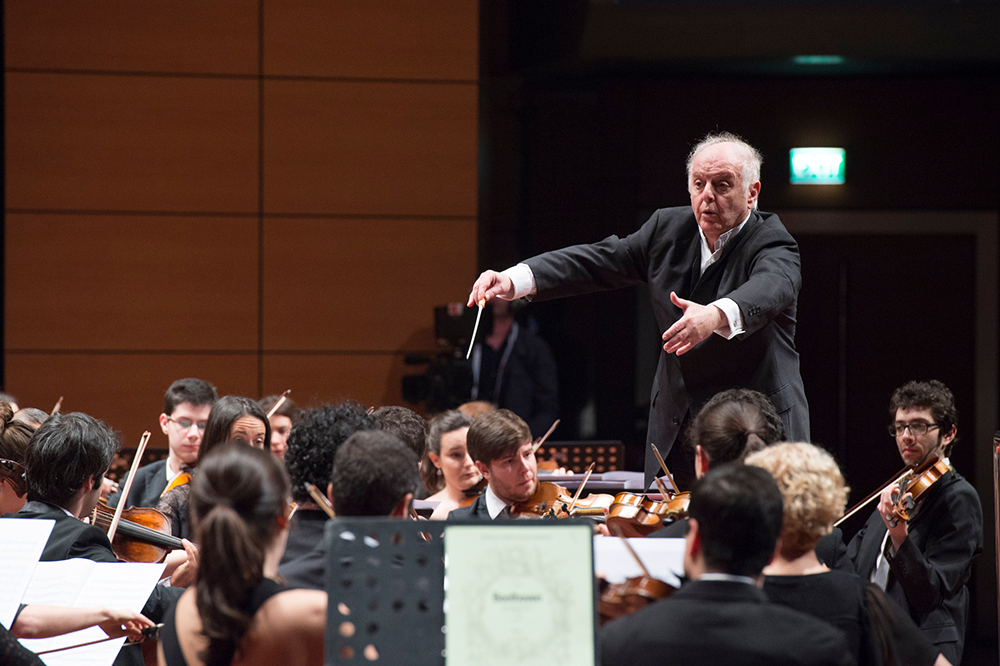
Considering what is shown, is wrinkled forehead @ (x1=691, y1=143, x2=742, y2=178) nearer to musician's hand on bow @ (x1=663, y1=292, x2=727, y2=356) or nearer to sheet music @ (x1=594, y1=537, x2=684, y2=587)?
musician's hand on bow @ (x1=663, y1=292, x2=727, y2=356)

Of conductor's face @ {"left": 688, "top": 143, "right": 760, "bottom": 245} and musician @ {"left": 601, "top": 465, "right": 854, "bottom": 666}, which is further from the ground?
conductor's face @ {"left": 688, "top": 143, "right": 760, "bottom": 245}

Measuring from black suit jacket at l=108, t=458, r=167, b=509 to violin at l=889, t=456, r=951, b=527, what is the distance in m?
2.29

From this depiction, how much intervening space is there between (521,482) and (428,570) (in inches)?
56.5

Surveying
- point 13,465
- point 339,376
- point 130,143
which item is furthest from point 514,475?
point 130,143

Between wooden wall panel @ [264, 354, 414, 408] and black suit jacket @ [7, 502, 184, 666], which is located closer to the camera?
black suit jacket @ [7, 502, 184, 666]

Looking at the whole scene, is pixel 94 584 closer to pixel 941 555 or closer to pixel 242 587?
pixel 242 587

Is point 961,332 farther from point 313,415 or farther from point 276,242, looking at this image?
point 313,415

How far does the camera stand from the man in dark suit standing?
7.95 feet

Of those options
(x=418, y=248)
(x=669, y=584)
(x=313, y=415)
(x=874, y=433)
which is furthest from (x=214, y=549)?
(x=874, y=433)

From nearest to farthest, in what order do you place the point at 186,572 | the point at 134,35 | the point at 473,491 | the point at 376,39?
the point at 186,572 → the point at 473,491 → the point at 134,35 → the point at 376,39

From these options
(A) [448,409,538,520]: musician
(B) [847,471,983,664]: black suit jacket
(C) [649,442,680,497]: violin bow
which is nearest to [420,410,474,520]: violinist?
(A) [448,409,538,520]: musician

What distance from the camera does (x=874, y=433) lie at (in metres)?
5.55

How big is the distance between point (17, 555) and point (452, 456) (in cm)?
172

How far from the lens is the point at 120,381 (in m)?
5.33
